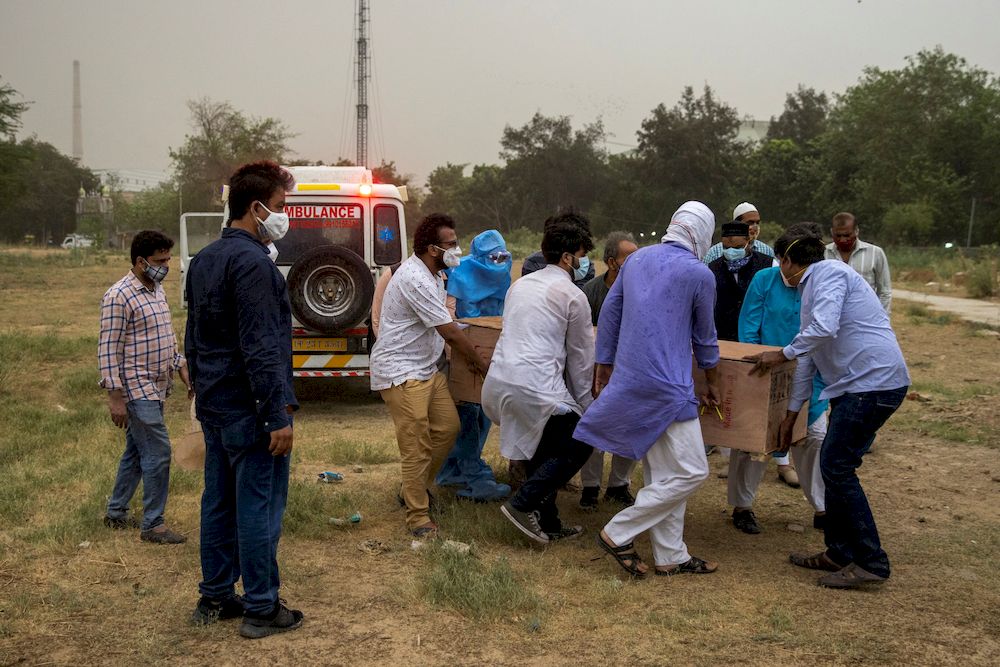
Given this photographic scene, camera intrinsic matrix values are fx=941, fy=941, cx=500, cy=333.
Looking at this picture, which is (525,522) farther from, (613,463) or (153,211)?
(153,211)

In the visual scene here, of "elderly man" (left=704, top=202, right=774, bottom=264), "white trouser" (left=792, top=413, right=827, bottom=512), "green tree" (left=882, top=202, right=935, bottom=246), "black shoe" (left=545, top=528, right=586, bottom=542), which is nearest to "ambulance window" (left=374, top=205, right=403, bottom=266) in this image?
"elderly man" (left=704, top=202, right=774, bottom=264)

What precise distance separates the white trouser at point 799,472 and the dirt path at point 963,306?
1136 centimetres

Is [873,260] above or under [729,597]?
above

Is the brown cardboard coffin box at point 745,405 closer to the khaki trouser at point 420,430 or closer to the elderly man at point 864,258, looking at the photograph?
the khaki trouser at point 420,430

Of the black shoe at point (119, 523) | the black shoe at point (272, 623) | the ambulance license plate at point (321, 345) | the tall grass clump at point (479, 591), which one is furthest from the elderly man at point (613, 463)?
the ambulance license plate at point (321, 345)

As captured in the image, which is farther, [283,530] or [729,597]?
[283,530]

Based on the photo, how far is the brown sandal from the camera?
473 centimetres

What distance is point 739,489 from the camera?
5.53 meters

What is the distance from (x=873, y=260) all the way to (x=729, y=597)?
11.2ft

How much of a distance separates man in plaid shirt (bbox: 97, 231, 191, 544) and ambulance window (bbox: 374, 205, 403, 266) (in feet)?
13.4

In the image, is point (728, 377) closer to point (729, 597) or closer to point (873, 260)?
point (729, 597)

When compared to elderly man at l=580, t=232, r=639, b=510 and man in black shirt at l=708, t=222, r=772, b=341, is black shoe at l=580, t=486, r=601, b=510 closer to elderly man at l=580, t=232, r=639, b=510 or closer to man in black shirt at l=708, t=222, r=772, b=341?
elderly man at l=580, t=232, r=639, b=510

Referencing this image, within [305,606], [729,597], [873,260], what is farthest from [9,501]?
[873,260]

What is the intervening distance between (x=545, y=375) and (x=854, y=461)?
1554 millimetres
